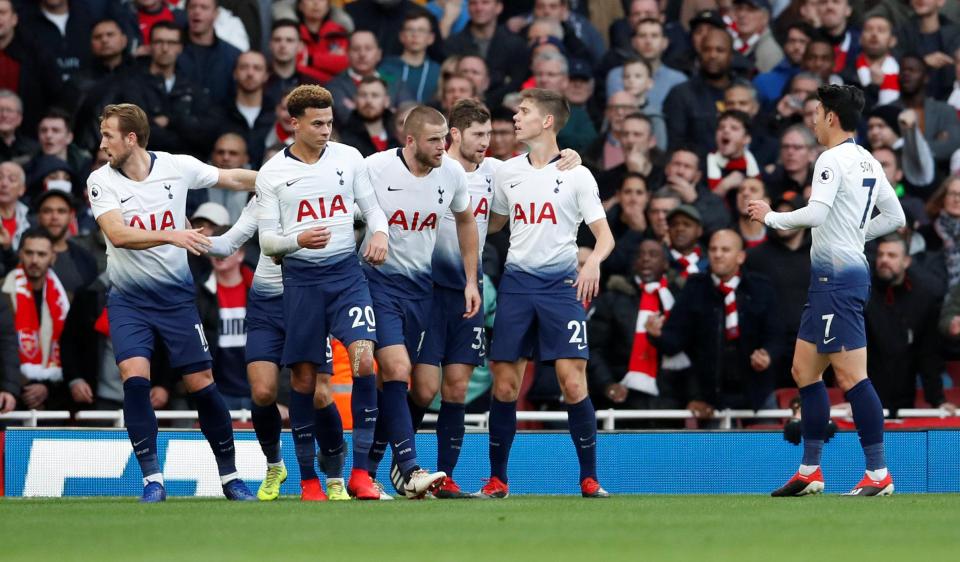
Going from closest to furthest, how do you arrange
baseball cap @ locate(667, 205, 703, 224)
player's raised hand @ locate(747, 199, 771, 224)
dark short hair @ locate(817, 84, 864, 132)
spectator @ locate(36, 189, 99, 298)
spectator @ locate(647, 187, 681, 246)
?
player's raised hand @ locate(747, 199, 771, 224) → dark short hair @ locate(817, 84, 864, 132) → spectator @ locate(36, 189, 99, 298) → baseball cap @ locate(667, 205, 703, 224) → spectator @ locate(647, 187, 681, 246)

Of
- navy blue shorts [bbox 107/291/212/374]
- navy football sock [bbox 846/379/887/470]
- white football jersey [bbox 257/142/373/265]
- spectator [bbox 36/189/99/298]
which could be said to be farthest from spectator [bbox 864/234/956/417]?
spectator [bbox 36/189/99/298]

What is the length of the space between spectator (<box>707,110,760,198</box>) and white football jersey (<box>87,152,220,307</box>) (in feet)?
22.2

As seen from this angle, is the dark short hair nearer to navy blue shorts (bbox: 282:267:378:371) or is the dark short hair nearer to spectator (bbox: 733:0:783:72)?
navy blue shorts (bbox: 282:267:378:371)

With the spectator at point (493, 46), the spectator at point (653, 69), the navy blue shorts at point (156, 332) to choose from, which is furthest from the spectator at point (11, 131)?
the spectator at point (653, 69)

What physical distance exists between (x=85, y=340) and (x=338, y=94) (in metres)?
4.10

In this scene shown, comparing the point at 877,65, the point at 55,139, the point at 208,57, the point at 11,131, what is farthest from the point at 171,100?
the point at 877,65

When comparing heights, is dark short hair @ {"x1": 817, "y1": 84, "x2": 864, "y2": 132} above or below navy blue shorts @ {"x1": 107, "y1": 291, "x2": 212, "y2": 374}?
above

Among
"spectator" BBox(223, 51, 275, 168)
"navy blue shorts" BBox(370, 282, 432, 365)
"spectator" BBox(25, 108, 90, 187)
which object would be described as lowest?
"navy blue shorts" BBox(370, 282, 432, 365)

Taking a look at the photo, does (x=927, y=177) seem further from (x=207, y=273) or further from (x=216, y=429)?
(x=216, y=429)

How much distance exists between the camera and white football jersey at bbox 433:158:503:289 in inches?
482

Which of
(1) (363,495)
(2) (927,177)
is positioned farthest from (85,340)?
(2) (927,177)

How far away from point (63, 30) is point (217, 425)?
748cm

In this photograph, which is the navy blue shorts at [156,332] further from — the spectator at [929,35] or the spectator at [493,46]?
the spectator at [929,35]

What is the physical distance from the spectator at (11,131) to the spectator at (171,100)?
41.2 inches
